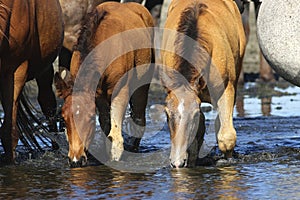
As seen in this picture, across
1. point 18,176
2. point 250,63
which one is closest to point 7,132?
point 18,176

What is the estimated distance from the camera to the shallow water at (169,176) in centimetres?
734

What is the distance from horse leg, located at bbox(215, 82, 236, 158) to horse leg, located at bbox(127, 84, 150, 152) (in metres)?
1.27

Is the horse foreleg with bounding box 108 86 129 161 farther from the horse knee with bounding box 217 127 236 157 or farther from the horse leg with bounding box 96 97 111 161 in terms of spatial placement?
the horse knee with bounding box 217 127 236 157

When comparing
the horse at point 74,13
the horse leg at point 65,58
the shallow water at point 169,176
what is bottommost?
the shallow water at point 169,176

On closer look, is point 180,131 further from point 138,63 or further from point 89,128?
point 138,63

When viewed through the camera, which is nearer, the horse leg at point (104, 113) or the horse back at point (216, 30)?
the horse back at point (216, 30)

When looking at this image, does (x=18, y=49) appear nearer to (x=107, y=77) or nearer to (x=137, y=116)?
(x=107, y=77)

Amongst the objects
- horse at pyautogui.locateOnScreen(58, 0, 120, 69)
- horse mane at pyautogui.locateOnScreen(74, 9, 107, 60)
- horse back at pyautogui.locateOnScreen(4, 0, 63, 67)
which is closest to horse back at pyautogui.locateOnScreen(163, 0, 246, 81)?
horse mane at pyautogui.locateOnScreen(74, 9, 107, 60)

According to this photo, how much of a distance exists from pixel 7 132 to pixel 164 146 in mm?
2130

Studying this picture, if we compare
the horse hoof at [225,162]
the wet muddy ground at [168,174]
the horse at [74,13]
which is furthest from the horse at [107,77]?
the horse at [74,13]

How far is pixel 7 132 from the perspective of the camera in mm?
8914

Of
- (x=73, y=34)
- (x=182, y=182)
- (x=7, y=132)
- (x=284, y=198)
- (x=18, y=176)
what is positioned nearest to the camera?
(x=284, y=198)

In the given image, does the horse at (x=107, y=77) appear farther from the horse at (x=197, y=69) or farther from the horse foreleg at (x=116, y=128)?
the horse at (x=197, y=69)

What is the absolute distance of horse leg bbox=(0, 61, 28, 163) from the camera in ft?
28.9
